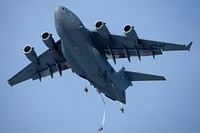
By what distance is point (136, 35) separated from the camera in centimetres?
2017

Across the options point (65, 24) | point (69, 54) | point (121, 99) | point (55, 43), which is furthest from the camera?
point (121, 99)

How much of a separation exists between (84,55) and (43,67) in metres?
4.75

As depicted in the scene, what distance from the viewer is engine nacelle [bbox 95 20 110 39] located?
20.1m

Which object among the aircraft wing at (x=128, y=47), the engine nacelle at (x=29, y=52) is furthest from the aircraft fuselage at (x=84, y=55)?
the engine nacelle at (x=29, y=52)

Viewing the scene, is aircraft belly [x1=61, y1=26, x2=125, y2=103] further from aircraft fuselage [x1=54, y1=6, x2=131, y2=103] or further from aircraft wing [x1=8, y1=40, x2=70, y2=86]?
aircraft wing [x1=8, y1=40, x2=70, y2=86]

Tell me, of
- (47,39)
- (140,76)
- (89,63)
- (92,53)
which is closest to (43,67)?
(47,39)

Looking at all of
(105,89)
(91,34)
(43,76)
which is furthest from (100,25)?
(43,76)

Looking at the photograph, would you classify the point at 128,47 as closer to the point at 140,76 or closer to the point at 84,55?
the point at 140,76

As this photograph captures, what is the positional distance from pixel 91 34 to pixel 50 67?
177 inches

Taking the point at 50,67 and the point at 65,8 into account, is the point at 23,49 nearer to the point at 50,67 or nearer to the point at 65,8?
the point at 50,67

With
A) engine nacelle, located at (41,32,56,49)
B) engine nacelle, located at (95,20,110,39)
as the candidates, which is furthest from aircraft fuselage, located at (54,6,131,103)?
engine nacelle, located at (41,32,56,49)

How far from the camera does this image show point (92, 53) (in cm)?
2045

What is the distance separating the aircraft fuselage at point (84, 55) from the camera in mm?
19297

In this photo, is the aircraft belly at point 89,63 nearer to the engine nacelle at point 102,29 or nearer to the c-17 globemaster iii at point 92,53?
the c-17 globemaster iii at point 92,53
